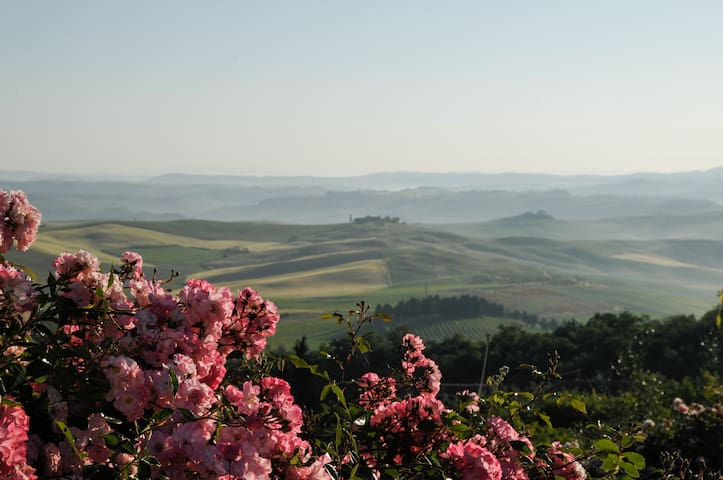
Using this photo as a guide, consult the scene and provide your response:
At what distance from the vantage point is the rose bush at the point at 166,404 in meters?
2.10

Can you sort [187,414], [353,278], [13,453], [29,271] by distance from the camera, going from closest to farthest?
1. [13,453]
2. [187,414]
3. [29,271]
4. [353,278]

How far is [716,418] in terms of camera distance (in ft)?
21.8

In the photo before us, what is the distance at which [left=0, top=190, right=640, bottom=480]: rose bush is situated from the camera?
2.10m

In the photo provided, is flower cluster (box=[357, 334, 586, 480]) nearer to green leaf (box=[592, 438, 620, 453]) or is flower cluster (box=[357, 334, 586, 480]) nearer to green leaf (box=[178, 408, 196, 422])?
green leaf (box=[592, 438, 620, 453])

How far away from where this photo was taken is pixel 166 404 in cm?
222

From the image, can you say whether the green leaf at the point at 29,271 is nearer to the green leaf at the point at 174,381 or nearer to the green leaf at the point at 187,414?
the green leaf at the point at 174,381

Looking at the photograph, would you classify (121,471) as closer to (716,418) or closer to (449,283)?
(716,418)

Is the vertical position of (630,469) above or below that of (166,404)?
below

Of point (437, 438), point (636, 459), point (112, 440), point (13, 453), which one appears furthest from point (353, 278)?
point (13, 453)

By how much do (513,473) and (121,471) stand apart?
1.81 metres

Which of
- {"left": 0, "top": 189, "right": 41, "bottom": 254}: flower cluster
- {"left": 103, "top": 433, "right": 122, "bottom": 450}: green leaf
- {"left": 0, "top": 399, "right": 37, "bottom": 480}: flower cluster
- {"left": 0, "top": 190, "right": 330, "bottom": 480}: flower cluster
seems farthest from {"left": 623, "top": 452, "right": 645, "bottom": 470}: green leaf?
{"left": 0, "top": 189, "right": 41, "bottom": 254}: flower cluster

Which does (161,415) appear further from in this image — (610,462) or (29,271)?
(610,462)

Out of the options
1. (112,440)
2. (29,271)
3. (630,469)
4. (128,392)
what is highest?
(29,271)

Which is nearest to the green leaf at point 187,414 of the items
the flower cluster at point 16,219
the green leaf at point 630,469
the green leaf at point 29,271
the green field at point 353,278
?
the green leaf at point 29,271
